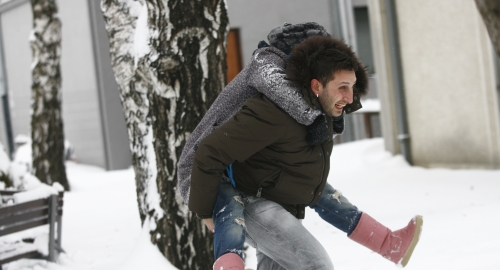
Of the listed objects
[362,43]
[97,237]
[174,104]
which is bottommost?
[97,237]

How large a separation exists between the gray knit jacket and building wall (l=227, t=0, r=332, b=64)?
12.7 m

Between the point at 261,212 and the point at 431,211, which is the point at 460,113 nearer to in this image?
the point at 431,211

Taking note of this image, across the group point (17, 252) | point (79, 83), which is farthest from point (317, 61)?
point (79, 83)

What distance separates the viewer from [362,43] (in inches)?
682

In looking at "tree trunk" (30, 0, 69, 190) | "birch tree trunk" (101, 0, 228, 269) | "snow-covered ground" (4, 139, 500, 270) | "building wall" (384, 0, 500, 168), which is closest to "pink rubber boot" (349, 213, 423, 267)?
"snow-covered ground" (4, 139, 500, 270)

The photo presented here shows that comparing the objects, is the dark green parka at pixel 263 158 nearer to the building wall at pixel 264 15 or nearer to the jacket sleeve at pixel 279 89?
the jacket sleeve at pixel 279 89

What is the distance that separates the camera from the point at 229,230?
2.89m

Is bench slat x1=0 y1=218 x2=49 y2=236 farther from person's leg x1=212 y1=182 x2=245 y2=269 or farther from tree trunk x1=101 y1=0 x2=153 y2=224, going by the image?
person's leg x1=212 y1=182 x2=245 y2=269

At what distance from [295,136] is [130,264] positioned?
7.80 feet

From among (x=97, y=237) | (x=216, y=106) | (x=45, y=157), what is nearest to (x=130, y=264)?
(x=216, y=106)

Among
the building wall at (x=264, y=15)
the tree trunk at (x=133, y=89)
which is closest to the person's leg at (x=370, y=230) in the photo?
the tree trunk at (x=133, y=89)

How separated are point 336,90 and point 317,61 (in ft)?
0.49

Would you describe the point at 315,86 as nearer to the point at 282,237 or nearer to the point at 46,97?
the point at 282,237

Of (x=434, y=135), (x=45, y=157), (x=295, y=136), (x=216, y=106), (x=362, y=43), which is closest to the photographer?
(x=295, y=136)
